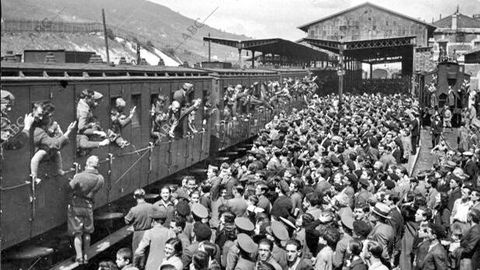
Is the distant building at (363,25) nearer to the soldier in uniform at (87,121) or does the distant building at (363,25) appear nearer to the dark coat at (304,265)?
the soldier in uniform at (87,121)

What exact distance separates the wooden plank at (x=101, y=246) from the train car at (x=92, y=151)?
0.54 m

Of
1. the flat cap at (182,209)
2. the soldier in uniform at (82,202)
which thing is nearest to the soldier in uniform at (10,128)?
the soldier in uniform at (82,202)

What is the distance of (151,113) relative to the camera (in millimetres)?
12398

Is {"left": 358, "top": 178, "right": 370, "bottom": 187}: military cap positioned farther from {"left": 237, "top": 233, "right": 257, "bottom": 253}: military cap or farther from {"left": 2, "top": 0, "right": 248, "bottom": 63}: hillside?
{"left": 2, "top": 0, "right": 248, "bottom": 63}: hillside

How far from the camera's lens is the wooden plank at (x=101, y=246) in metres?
8.33

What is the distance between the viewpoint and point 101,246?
9.46 metres

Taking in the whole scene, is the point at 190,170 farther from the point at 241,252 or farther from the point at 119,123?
the point at 241,252

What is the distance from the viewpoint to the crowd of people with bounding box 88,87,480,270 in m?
6.52

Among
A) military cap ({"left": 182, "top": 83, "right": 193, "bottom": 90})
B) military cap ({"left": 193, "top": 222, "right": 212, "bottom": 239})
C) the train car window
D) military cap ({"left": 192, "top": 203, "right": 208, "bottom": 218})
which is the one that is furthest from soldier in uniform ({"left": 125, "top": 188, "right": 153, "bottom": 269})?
military cap ({"left": 182, "top": 83, "right": 193, "bottom": 90})

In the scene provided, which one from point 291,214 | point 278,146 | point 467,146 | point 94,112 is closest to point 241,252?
point 291,214

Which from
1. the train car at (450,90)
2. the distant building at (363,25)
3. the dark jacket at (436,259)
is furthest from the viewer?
the distant building at (363,25)

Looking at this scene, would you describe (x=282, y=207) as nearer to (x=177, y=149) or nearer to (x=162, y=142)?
(x=162, y=142)

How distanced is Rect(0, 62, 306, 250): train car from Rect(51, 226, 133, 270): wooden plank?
541 millimetres

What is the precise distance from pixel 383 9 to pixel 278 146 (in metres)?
51.5
